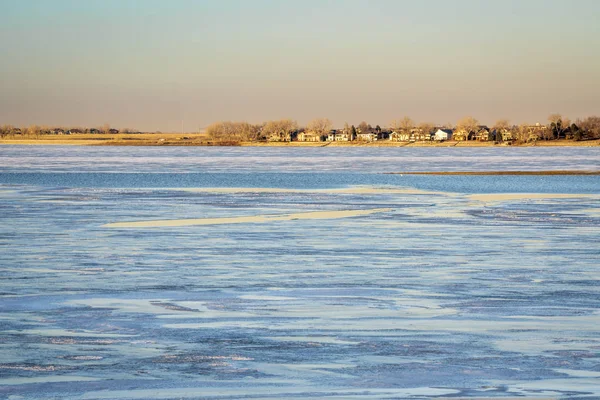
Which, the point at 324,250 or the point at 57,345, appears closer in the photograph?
the point at 57,345

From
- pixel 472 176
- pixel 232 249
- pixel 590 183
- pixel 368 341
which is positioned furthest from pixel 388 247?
pixel 472 176

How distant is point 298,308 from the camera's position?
10.4 meters

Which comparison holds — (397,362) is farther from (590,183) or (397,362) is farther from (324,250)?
(590,183)

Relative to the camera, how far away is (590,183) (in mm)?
45344

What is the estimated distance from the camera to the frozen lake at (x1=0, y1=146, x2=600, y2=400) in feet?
24.1

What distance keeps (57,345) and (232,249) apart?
7.95 metres

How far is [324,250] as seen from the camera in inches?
642

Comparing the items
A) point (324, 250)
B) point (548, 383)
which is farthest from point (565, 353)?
point (324, 250)

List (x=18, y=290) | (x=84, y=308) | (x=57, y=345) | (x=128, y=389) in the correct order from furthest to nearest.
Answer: (x=18, y=290)
(x=84, y=308)
(x=57, y=345)
(x=128, y=389)

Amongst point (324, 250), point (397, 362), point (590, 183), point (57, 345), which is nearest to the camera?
point (397, 362)

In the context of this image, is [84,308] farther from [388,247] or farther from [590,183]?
[590,183]

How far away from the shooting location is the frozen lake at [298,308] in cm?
735

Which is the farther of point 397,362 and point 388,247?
point 388,247

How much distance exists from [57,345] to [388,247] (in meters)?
9.07
